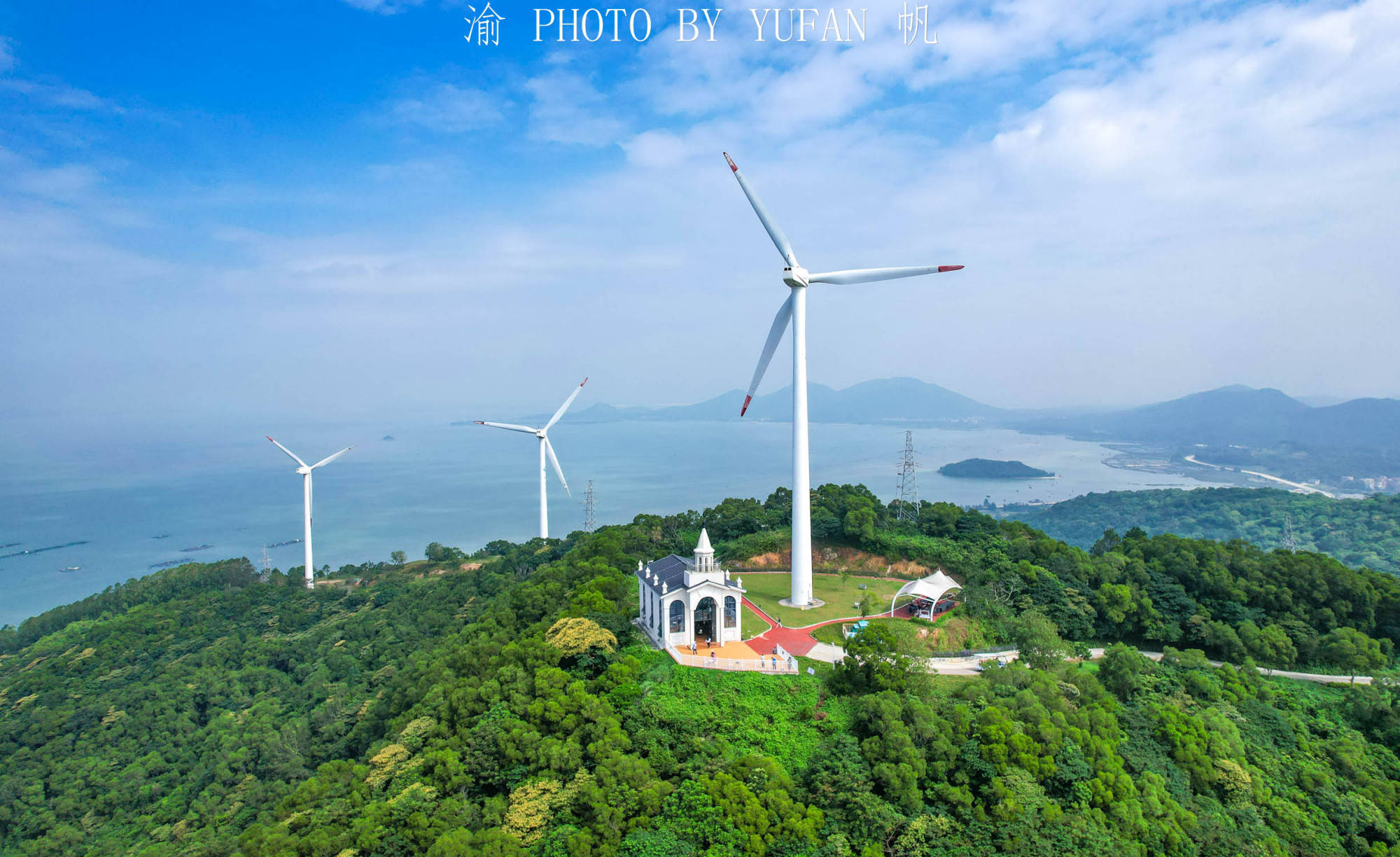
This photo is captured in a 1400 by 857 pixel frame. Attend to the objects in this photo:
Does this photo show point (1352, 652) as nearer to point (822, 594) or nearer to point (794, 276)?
point (822, 594)

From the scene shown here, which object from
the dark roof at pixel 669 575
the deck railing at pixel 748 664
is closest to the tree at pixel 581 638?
the dark roof at pixel 669 575

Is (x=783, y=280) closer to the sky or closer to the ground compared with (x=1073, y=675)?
closer to the sky

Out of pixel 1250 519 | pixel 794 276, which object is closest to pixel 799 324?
pixel 794 276

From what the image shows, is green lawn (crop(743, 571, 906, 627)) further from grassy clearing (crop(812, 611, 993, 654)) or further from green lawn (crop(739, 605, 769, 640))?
grassy clearing (crop(812, 611, 993, 654))

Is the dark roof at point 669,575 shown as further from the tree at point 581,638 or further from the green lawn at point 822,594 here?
the green lawn at point 822,594

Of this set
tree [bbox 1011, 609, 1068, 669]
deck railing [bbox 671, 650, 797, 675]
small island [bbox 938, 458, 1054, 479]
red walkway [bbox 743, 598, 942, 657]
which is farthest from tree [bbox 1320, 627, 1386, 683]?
small island [bbox 938, 458, 1054, 479]

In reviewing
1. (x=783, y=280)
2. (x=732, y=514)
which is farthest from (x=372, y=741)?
(x=783, y=280)

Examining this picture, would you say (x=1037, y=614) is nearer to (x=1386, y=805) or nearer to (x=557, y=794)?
(x=1386, y=805)
